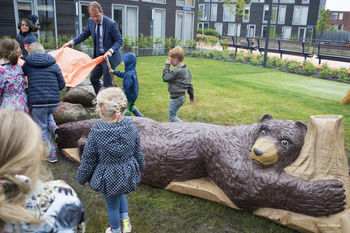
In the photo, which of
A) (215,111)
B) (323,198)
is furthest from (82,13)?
(323,198)

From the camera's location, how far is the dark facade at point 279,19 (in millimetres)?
37531

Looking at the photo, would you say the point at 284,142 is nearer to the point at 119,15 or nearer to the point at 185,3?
the point at 119,15

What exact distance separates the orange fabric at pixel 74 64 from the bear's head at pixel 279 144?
3.96m

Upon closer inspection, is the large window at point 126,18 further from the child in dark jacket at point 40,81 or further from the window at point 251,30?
the window at point 251,30

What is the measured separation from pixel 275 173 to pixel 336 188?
1.78ft

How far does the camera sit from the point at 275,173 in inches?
121

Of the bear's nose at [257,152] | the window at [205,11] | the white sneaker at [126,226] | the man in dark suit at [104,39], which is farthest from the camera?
the window at [205,11]

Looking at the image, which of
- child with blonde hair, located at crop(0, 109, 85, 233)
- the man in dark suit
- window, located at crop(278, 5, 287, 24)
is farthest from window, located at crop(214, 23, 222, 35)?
child with blonde hair, located at crop(0, 109, 85, 233)

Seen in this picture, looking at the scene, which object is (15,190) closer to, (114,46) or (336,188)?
(336,188)

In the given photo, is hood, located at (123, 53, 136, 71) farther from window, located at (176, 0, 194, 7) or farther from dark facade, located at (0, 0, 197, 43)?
window, located at (176, 0, 194, 7)

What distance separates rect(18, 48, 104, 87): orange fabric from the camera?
6.16m

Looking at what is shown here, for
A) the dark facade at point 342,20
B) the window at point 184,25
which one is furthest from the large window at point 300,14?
the dark facade at point 342,20

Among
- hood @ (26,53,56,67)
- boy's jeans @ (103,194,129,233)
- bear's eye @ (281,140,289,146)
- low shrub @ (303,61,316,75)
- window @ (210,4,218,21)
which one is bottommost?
boy's jeans @ (103,194,129,233)

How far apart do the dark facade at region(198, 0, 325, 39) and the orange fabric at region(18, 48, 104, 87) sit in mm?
32474
